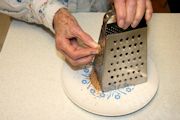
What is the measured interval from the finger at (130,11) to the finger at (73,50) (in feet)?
Result: 0.34

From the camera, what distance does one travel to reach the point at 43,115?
0.62 m

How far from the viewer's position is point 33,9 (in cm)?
76

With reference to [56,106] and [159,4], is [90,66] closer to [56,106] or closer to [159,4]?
[56,106]

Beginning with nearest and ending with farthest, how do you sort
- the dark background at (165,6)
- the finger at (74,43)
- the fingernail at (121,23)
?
the fingernail at (121,23) < the finger at (74,43) < the dark background at (165,6)

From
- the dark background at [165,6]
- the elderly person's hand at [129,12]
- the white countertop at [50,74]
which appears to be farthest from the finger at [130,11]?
the dark background at [165,6]

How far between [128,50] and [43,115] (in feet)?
0.80

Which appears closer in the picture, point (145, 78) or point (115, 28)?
point (115, 28)

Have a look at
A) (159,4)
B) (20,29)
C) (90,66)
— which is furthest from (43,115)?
(159,4)

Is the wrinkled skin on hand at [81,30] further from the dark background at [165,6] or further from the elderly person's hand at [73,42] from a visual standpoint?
the dark background at [165,6]

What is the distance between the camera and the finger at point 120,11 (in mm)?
528

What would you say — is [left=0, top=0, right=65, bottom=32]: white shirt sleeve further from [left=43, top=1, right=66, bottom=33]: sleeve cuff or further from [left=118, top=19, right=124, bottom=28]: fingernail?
[left=118, top=19, right=124, bottom=28]: fingernail

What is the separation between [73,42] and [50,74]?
105mm

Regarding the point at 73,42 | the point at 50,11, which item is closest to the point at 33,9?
the point at 50,11

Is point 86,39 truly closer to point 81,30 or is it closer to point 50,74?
point 81,30
